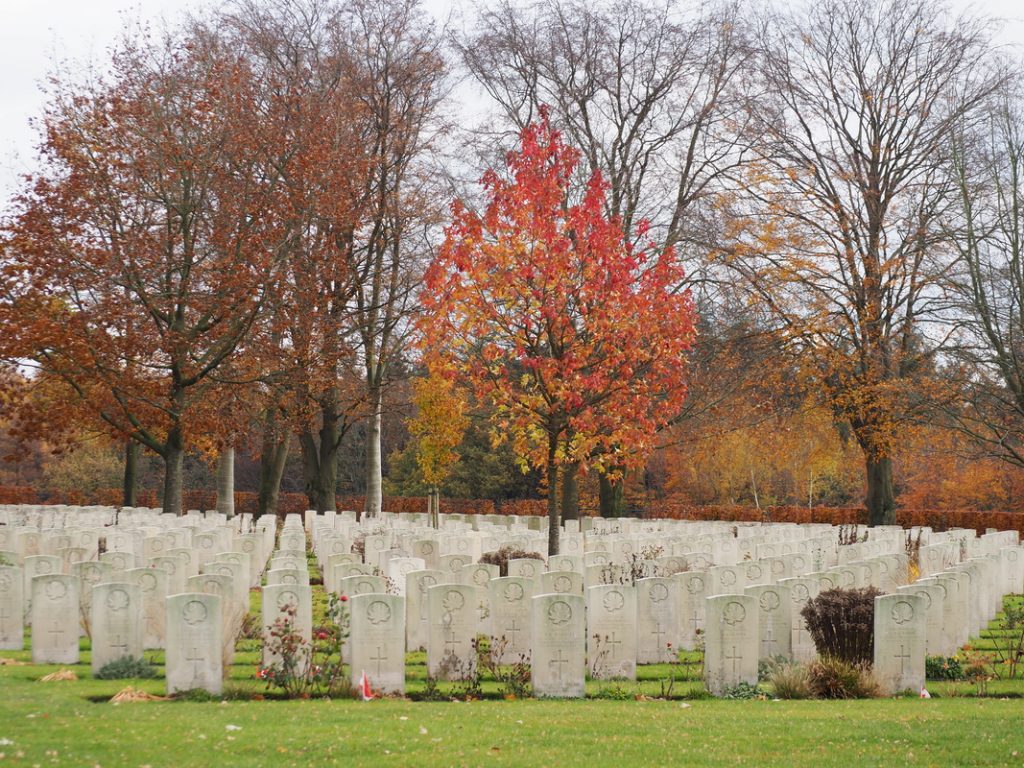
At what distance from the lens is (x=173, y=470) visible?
2514 cm

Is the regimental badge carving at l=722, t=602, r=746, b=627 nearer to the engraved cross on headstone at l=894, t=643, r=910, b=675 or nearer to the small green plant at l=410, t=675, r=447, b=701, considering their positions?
the engraved cross on headstone at l=894, t=643, r=910, b=675

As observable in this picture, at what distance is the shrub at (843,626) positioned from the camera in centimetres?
1116

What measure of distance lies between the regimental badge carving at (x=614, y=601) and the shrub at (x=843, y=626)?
1874 millimetres

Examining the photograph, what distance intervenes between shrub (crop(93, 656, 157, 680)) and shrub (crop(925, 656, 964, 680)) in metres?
7.55

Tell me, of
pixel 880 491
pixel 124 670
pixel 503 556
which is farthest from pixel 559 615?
pixel 880 491

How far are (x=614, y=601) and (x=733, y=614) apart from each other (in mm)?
1210

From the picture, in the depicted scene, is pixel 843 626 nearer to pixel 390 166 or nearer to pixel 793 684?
pixel 793 684

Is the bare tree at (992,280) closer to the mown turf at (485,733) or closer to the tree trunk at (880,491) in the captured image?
the tree trunk at (880,491)

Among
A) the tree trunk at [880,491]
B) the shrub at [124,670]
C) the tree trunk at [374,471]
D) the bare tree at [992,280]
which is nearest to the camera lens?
the shrub at [124,670]

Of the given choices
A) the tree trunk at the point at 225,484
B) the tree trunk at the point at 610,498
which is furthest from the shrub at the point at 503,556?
the tree trunk at the point at 225,484

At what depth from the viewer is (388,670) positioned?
393 inches

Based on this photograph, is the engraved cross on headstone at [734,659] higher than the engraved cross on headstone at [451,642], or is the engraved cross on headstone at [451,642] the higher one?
the engraved cross on headstone at [451,642]

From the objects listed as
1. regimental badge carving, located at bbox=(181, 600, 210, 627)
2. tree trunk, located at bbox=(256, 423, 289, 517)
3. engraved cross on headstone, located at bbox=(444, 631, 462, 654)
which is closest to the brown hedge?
tree trunk, located at bbox=(256, 423, 289, 517)

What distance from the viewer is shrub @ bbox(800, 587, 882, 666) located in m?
11.2
